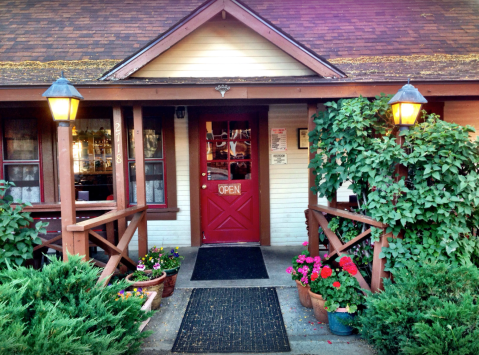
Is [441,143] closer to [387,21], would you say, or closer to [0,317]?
[0,317]

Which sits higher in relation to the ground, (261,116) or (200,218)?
(261,116)

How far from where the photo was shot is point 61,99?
3.16 meters

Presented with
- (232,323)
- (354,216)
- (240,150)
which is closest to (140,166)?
(240,150)

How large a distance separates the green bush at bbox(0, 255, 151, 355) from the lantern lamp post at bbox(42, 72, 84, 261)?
68 cm

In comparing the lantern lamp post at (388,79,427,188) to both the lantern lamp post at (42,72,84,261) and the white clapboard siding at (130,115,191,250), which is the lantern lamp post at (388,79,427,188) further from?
the white clapboard siding at (130,115,191,250)

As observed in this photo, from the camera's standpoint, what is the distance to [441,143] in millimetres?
3029

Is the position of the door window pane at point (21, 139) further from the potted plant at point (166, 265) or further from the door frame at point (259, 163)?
the potted plant at point (166, 265)

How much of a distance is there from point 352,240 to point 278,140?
2.80m

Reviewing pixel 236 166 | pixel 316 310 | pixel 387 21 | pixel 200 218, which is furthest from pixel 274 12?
pixel 316 310

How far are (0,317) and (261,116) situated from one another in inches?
188

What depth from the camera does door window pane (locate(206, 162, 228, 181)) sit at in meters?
6.14

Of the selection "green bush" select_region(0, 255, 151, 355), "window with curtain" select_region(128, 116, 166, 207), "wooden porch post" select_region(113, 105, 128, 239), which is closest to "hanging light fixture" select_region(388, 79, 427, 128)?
"green bush" select_region(0, 255, 151, 355)

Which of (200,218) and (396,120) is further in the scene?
(200,218)

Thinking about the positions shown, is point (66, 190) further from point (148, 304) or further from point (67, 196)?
point (148, 304)
